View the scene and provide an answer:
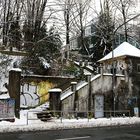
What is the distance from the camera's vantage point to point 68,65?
4169 centimetres

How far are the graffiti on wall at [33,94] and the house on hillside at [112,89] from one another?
338cm

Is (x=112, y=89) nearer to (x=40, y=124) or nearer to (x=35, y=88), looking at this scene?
(x=35, y=88)

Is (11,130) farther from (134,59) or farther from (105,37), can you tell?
(105,37)

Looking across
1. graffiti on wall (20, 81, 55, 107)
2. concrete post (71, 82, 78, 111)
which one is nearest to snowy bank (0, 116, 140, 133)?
concrete post (71, 82, 78, 111)

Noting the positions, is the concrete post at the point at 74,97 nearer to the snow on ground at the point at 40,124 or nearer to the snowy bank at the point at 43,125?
the snow on ground at the point at 40,124

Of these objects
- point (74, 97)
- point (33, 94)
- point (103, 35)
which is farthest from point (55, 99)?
point (103, 35)

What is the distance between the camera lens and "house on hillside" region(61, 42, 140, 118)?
104 feet

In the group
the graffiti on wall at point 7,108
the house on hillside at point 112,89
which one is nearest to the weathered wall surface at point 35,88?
the house on hillside at point 112,89

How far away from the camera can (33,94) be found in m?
34.1

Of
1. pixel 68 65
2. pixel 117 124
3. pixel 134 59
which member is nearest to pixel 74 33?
pixel 68 65

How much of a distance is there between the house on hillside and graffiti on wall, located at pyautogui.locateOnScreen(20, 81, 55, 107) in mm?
3384

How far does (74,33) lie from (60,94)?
2448 cm

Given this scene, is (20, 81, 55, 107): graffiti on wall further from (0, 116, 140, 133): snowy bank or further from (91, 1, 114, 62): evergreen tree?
(91, 1, 114, 62): evergreen tree

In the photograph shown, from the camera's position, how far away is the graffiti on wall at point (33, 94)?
111 feet
